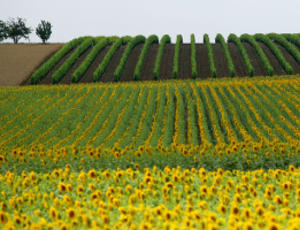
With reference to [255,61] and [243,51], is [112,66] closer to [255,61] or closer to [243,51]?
[243,51]

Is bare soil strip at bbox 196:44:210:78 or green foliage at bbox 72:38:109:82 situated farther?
bare soil strip at bbox 196:44:210:78

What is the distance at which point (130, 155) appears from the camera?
1124 cm

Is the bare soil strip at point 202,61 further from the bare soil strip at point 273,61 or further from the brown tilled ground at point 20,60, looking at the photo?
A: the brown tilled ground at point 20,60

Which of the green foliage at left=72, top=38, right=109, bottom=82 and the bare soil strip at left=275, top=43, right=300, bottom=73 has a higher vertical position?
the green foliage at left=72, top=38, right=109, bottom=82

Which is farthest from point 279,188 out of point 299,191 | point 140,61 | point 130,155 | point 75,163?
point 140,61

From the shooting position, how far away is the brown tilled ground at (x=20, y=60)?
37062 millimetres

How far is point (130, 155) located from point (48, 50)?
3971cm

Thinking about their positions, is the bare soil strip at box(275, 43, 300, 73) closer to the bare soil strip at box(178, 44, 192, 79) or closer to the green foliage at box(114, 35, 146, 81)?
the bare soil strip at box(178, 44, 192, 79)

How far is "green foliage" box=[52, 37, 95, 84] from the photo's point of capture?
35.4 m

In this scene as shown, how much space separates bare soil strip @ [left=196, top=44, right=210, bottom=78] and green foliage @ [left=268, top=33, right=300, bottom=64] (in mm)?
8741

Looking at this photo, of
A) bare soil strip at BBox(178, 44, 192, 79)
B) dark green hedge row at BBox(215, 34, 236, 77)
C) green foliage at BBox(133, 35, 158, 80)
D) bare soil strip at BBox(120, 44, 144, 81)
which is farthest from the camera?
bare soil strip at BBox(178, 44, 192, 79)

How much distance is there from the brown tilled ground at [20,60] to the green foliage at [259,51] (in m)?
22.3

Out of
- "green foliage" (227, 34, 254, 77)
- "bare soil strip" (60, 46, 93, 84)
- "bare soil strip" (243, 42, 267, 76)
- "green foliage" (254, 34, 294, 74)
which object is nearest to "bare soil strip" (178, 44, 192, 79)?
"green foliage" (227, 34, 254, 77)

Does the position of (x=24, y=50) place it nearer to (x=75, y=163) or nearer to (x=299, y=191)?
(x=75, y=163)
